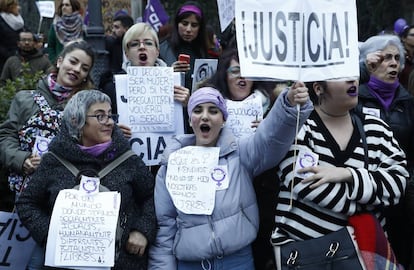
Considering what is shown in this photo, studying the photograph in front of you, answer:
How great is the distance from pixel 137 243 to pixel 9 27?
6.80 metres

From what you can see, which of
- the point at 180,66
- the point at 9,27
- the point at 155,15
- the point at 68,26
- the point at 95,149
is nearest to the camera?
the point at 95,149

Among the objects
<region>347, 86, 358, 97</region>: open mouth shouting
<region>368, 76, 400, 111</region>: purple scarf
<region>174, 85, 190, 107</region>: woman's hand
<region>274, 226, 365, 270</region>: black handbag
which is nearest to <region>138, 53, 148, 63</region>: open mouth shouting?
<region>174, 85, 190, 107</region>: woman's hand

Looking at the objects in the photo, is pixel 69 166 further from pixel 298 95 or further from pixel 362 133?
pixel 362 133

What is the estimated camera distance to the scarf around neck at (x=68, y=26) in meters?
10.9

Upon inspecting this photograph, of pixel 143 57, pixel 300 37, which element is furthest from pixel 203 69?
pixel 300 37

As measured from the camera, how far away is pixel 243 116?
18.3 feet

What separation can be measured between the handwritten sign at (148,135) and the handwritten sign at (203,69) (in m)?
0.50

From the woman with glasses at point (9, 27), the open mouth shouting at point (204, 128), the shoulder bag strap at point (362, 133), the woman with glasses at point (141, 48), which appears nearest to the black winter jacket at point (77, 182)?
the open mouth shouting at point (204, 128)

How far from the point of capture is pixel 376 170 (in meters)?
4.93

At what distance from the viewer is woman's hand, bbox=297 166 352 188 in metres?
4.79

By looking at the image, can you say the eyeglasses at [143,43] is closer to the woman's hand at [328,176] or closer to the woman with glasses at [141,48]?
the woman with glasses at [141,48]

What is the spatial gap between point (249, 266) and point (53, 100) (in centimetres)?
185

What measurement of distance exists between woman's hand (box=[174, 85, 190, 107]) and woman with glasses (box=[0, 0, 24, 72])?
5.74 metres

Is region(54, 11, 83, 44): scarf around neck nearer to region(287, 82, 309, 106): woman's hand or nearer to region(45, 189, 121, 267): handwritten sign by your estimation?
region(45, 189, 121, 267): handwritten sign
